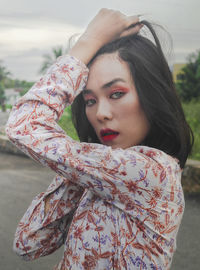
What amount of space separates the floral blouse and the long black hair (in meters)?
0.11

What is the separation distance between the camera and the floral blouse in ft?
2.90

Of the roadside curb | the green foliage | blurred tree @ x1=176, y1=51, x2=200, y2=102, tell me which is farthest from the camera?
blurred tree @ x1=176, y1=51, x2=200, y2=102

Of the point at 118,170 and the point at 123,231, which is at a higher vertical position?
the point at 118,170

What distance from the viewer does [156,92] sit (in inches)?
39.6

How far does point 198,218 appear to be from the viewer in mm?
3027

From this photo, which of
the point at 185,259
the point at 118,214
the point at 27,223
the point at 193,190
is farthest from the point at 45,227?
the point at 193,190

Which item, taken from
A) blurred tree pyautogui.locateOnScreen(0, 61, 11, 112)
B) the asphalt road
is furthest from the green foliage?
blurred tree pyautogui.locateOnScreen(0, 61, 11, 112)

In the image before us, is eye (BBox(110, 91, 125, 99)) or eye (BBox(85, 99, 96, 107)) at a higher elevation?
eye (BBox(110, 91, 125, 99))

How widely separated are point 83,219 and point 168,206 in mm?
242

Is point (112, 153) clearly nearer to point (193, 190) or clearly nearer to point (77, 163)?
point (77, 163)

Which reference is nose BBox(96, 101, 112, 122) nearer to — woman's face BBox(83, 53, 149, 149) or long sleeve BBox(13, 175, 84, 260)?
woman's face BBox(83, 53, 149, 149)

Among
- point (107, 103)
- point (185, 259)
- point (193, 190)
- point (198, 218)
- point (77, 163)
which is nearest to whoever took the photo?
point (77, 163)

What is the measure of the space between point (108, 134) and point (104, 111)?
75 mm

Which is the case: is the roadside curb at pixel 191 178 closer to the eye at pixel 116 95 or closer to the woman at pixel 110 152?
the woman at pixel 110 152
